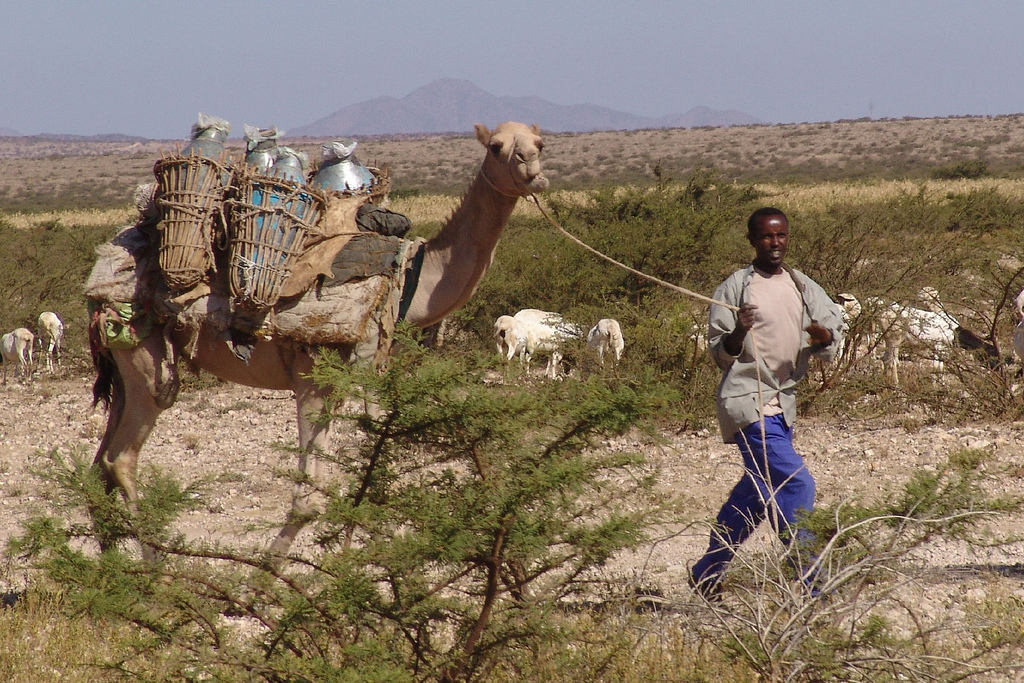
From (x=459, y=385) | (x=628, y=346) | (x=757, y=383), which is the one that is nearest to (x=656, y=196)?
(x=628, y=346)

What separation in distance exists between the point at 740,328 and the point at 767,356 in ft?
0.84

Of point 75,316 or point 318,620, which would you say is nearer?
point 318,620

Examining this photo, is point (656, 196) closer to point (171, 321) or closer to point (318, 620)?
point (171, 321)

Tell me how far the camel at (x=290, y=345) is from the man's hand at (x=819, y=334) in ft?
6.02

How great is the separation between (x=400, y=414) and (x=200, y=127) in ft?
12.0

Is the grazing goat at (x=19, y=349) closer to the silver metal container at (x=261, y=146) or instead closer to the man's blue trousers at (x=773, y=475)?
the silver metal container at (x=261, y=146)

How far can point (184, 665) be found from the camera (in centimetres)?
356

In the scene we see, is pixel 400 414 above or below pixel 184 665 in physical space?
above

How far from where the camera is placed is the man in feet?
15.9

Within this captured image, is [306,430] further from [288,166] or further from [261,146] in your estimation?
[261,146]

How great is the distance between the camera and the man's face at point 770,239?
495cm

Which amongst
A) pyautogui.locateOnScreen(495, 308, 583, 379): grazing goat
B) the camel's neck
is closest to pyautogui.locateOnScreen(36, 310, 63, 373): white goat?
pyautogui.locateOnScreen(495, 308, 583, 379): grazing goat

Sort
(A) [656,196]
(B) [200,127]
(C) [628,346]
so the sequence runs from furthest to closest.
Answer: (A) [656,196]
(C) [628,346]
(B) [200,127]

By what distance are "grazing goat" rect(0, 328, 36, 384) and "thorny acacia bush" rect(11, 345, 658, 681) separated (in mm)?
10680
